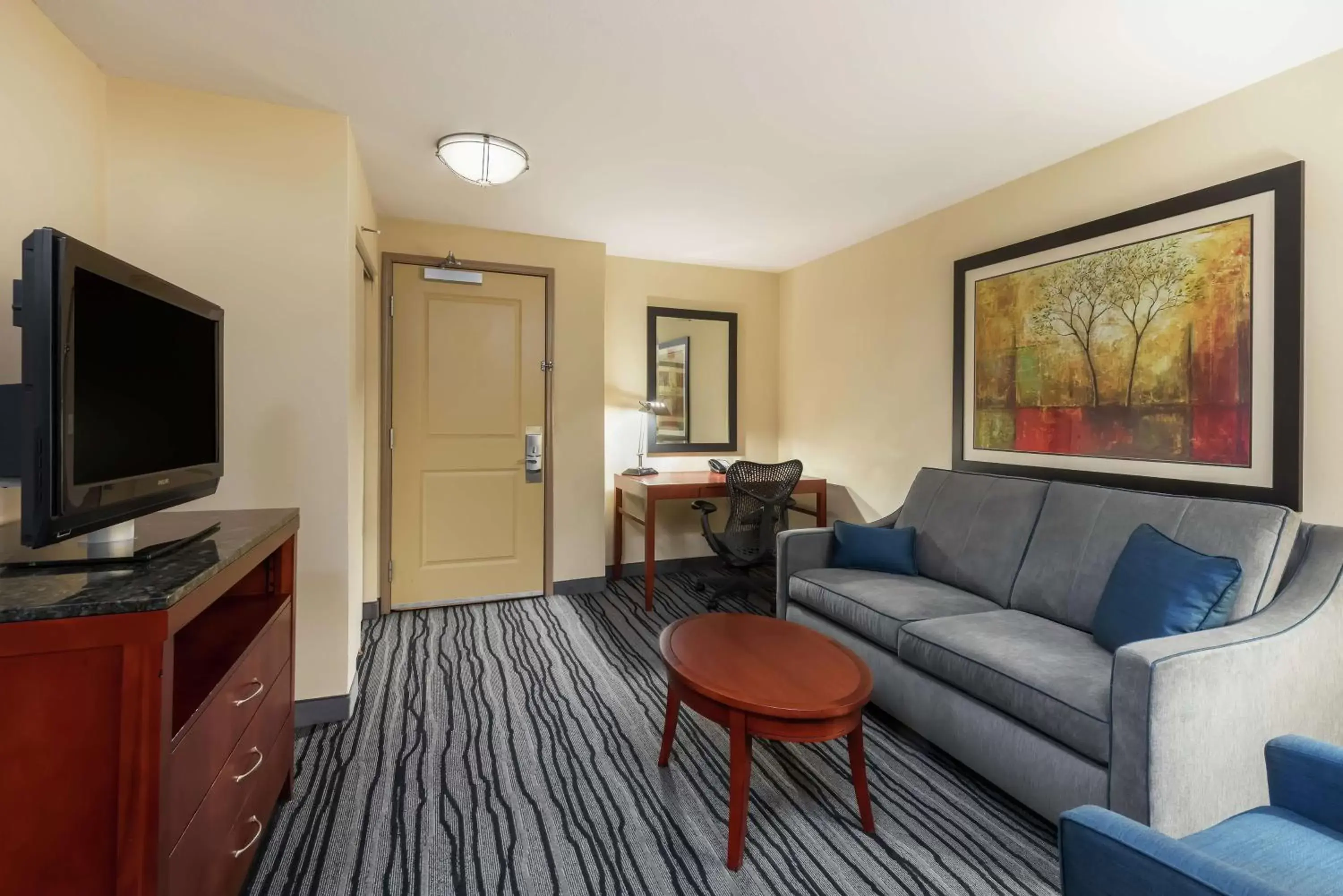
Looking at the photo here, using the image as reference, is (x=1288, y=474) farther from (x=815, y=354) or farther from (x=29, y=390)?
(x=29, y=390)

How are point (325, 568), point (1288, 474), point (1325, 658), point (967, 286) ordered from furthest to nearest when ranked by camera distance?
point (967, 286)
point (325, 568)
point (1288, 474)
point (1325, 658)

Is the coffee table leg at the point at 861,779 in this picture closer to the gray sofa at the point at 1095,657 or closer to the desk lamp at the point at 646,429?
the gray sofa at the point at 1095,657

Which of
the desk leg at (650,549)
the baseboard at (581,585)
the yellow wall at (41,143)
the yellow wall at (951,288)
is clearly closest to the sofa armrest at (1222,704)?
the yellow wall at (951,288)

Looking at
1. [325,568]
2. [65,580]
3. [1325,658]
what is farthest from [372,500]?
[1325,658]

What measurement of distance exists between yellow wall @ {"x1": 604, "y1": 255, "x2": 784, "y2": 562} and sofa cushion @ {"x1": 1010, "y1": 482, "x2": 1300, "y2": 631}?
2155 millimetres

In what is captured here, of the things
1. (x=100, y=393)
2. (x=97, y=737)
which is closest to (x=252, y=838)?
(x=97, y=737)

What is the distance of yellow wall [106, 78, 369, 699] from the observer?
2.06 meters

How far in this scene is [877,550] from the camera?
9.38 feet

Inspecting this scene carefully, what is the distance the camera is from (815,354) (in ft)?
14.1

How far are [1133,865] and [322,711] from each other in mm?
2503

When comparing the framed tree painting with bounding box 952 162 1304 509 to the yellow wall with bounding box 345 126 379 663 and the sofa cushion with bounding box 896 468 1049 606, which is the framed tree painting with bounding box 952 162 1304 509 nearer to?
the sofa cushion with bounding box 896 468 1049 606

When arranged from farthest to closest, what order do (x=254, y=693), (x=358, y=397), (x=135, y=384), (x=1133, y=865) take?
(x=358, y=397)
(x=254, y=693)
(x=135, y=384)
(x=1133, y=865)

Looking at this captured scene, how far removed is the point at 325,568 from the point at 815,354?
3.30 meters

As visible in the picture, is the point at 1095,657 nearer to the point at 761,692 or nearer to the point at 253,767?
the point at 761,692
